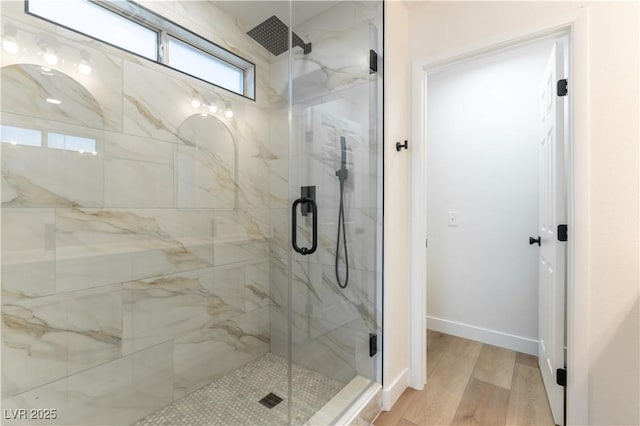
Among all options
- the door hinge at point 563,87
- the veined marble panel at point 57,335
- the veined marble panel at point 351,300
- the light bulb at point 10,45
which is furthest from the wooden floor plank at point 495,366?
the light bulb at point 10,45

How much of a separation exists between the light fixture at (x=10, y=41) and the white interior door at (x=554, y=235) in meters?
2.73

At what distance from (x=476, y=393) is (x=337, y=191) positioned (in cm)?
159

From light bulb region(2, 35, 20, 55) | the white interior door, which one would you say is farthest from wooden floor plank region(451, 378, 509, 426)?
light bulb region(2, 35, 20, 55)

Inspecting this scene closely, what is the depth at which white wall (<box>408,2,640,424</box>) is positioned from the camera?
1.36 metres

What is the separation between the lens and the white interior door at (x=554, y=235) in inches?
62.2

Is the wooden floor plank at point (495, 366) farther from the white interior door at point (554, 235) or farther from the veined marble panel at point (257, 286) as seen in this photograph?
the veined marble panel at point (257, 286)

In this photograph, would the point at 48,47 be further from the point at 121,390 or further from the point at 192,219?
the point at 121,390

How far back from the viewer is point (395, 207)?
6.11 feet

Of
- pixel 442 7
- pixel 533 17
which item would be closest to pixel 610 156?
pixel 533 17

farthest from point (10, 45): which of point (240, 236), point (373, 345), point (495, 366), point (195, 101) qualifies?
point (495, 366)

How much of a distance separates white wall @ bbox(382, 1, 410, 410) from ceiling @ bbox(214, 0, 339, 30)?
1.64 ft

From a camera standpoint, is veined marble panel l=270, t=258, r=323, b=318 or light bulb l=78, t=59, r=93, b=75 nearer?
light bulb l=78, t=59, r=93, b=75

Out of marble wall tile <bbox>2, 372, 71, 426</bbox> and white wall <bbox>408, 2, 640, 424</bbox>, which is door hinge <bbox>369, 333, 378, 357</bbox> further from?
marble wall tile <bbox>2, 372, 71, 426</bbox>

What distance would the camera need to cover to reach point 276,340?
2.41 meters
